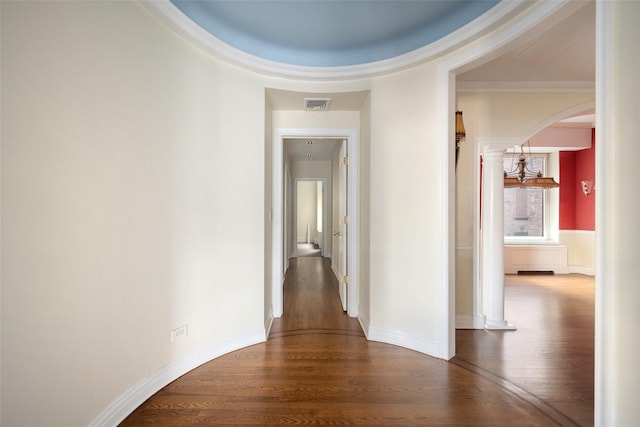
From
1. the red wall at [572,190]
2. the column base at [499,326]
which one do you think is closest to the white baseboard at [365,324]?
the column base at [499,326]

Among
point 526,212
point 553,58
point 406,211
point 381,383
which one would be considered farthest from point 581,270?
point 381,383

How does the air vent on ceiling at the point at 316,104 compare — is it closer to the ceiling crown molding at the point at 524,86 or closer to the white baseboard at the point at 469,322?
the ceiling crown molding at the point at 524,86

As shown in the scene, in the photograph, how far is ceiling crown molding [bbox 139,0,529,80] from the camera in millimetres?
2033

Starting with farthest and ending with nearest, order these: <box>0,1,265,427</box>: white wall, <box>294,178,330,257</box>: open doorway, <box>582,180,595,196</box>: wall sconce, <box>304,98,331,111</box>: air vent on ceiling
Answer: <box>294,178,330,257</box>: open doorway < <box>582,180,595,196</box>: wall sconce < <box>304,98,331,111</box>: air vent on ceiling < <box>0,1,265,427</box>: white wall

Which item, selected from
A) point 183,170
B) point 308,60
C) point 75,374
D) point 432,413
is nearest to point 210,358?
point 75,374

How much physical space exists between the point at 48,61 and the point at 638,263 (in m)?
2.77

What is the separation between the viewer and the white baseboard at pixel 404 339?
2670mm

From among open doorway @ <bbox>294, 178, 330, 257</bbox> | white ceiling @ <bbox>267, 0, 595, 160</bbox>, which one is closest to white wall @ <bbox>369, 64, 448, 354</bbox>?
white ceiling @ <bbox>267, 0, 595, 160</bbox>

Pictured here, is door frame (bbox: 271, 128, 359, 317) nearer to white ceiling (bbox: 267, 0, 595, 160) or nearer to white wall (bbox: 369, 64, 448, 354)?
white ceiling (bbox: 267, 0, 595, 160)

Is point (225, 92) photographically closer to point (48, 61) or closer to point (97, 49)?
point (97, 49)

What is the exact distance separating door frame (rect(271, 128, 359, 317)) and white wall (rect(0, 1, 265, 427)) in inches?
28.7

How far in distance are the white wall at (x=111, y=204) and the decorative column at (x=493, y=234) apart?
2.63m

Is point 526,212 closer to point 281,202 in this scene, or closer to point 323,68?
point 281,202

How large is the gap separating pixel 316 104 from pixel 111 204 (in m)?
2.30
